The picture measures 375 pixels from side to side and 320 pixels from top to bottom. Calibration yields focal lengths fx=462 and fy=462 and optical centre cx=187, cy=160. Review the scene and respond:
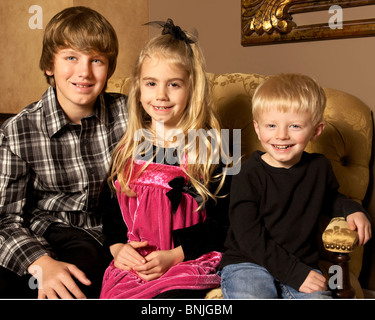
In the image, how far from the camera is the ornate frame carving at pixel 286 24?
2.39 m

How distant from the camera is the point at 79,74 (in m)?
1.84

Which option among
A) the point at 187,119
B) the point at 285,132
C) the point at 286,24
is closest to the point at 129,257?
the point at 187,119

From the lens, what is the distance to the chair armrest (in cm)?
155

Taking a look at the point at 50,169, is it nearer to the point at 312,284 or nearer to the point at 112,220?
the point at 112,220

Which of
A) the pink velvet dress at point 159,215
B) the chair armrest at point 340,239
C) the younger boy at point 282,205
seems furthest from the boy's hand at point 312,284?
the pink velvet dress at point 159,215

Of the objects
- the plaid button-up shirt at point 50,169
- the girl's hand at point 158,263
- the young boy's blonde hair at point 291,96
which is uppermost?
the young boy's blonde hair at point 291,96

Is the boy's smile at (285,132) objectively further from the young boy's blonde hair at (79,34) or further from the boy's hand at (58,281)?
the boy's hand at (58,281)

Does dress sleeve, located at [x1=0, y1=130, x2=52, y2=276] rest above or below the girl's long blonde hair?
below

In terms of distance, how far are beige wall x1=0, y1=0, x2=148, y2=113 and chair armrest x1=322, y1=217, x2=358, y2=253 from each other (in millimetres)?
2547

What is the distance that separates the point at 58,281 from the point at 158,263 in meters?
0.35

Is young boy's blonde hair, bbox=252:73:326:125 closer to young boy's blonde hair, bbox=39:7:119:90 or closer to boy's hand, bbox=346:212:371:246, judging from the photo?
boy's hand, bbox=346:212:371:246

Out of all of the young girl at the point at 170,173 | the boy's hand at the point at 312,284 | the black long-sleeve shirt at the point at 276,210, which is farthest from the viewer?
the young girl at the point at 170,173

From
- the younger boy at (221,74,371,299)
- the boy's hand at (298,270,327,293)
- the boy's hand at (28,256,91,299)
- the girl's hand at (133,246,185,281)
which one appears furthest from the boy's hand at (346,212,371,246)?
the boy's hand at (28,256,91,299)

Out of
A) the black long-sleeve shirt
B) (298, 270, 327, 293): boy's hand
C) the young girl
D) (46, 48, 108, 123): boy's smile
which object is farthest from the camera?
(46, 48, 108, 123): boy's smile
